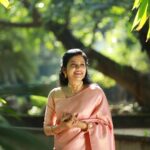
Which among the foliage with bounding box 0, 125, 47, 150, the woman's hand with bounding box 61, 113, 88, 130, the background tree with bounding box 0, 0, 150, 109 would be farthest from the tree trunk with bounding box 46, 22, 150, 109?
the foliage with bounding box 0, 125, 47, 150

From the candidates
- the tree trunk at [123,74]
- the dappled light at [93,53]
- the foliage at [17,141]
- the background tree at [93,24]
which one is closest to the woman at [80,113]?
the foliage at [17,141]

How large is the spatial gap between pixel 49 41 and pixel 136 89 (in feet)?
14.1

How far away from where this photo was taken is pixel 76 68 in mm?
3811

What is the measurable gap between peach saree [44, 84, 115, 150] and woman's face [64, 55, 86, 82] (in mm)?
117

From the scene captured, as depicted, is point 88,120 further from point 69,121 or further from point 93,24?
point 93,24

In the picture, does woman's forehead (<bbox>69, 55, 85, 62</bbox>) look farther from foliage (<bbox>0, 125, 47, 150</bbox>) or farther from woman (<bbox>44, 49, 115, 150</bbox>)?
foliage (<bbox>0, 125, 47, 150</bbox>)

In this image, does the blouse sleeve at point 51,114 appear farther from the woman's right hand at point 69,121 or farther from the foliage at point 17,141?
the foliage at point 17,141

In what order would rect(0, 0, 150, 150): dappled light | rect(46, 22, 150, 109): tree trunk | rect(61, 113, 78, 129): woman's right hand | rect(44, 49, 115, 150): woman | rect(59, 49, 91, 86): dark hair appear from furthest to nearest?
rect(46, 22, 150, 109): tree trunk
rect(0, 0, 150, 150): dappled light
rect(59, 49, 91, 86): dark hair
rect(44, 49, 115, 150): woman
rect(61, 113, 78, 129): woman's right hand

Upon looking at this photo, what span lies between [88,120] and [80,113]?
76 mm

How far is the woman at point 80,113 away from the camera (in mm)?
3779

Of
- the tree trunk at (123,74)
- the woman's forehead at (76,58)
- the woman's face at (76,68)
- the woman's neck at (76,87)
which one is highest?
the woman's forehead at (76,58)

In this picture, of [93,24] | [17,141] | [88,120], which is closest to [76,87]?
[88,120]

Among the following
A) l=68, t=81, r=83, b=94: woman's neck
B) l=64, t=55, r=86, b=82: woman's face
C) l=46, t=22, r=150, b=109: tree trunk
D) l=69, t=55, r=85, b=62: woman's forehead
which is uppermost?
l=69, t=55, r=85, b=62: woman's forehead

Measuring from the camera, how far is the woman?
12.4ft
